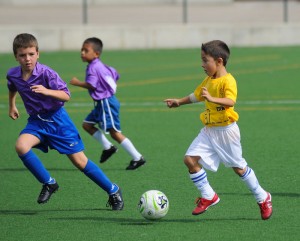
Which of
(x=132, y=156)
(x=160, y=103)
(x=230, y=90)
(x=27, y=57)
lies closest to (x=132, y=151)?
(x=132, y=156)

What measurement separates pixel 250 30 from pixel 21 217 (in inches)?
890

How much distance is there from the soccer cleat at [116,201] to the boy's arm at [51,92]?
1.05 m

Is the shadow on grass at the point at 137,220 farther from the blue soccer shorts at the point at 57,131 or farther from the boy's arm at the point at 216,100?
the boy's arm at the point at 216,100

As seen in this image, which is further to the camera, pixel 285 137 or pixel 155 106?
pixel 155 106

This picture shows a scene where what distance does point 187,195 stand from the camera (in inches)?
384

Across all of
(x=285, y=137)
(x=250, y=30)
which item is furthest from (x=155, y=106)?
(x=250, y=30)

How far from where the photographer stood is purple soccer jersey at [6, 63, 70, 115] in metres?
8.97

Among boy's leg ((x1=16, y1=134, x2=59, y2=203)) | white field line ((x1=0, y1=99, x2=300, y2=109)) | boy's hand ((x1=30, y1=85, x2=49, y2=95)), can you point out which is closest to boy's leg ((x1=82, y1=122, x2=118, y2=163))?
boy's leg ((x1=16, y1=134, x2=59, y2=203))

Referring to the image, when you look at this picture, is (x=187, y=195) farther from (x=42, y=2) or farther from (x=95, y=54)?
(x=42, y=2)

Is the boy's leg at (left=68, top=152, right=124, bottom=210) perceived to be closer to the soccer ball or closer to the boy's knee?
the boy's knee

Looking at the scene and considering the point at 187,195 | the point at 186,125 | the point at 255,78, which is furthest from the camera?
the point at 255,78

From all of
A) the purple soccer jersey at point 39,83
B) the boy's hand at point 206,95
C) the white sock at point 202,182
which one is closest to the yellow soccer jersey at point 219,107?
the boy's hand at point 206,95

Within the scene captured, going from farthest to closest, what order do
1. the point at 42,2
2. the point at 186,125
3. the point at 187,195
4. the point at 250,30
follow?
1. the point at 42,2
2. the point at 250,30
3. the point at 186,125
4. the point at 187,195

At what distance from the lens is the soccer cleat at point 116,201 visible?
904 cm
